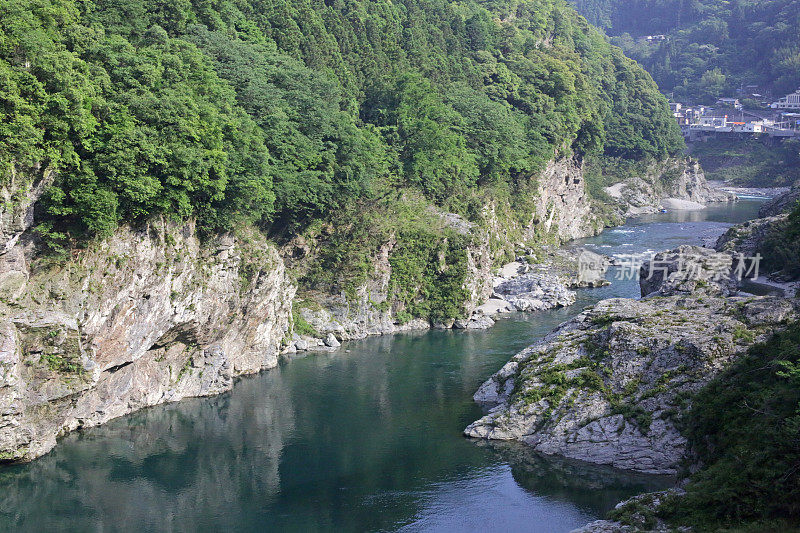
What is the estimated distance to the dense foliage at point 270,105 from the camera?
3544 cm

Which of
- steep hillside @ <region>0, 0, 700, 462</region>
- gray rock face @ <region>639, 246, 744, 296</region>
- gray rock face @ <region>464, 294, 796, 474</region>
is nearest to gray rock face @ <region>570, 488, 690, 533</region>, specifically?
gray rock face @ <region>464, 294, 796, 474</region>

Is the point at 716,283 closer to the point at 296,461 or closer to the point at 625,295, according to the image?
the point at 625,295

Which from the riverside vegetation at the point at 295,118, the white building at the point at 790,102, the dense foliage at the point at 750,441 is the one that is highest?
the white building at the point at 790,102

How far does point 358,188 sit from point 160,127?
19042 millimetres

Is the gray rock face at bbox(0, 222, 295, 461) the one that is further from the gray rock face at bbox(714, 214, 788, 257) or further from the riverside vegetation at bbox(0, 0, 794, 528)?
the gray rock face at bbox(714, 214, 788, 257)

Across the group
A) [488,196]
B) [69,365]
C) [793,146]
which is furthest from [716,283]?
[793,146]

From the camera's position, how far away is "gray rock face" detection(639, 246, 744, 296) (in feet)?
151

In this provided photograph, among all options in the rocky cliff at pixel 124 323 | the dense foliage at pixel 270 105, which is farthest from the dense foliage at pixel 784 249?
the rocky cliff at pixel 124 323

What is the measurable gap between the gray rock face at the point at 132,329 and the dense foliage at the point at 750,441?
2489 centimetres

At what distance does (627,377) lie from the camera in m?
36.9

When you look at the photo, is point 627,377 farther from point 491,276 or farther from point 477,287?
point 491,276

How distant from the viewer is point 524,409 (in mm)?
38219

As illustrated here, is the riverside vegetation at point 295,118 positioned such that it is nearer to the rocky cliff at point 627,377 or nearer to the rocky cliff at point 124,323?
the rocky cliff at point 124,323

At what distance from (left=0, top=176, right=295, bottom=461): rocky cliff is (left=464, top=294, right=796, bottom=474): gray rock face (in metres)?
15.3
